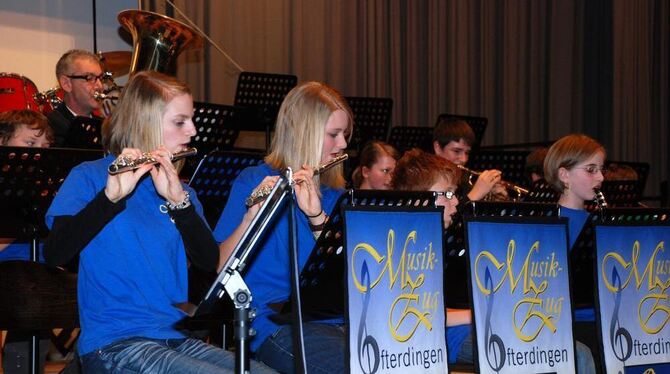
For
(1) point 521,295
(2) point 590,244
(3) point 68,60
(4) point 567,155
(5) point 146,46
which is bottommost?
(1) point 521,295

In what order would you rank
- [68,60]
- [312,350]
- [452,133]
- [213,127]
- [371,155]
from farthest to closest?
1. [452,133]
2. [68,60]
3. [371,155]
4. [213,127]
5. [312,350]

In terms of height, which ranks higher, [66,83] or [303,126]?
[66,83]

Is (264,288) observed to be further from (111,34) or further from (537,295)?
(111,34)

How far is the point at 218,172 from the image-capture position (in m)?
3.63

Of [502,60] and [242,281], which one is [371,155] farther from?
[502,60]

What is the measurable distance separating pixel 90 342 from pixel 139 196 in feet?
1.51

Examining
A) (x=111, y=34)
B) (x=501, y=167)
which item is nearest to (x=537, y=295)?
(x=501, y=167)

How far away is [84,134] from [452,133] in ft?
9.14

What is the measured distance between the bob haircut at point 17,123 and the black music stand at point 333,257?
68.4 inches

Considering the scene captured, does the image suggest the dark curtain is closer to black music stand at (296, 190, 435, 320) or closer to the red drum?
the red drum

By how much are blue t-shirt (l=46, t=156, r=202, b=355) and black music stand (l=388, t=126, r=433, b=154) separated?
427cm

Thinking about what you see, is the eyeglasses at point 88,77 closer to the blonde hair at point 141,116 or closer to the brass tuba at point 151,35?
the brass tuba at point 151,35

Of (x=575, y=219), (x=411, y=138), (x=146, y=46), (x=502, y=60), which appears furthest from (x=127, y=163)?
(x=502, y=60)

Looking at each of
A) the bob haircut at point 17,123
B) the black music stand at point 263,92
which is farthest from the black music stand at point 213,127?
the black music stand at point 263,92
